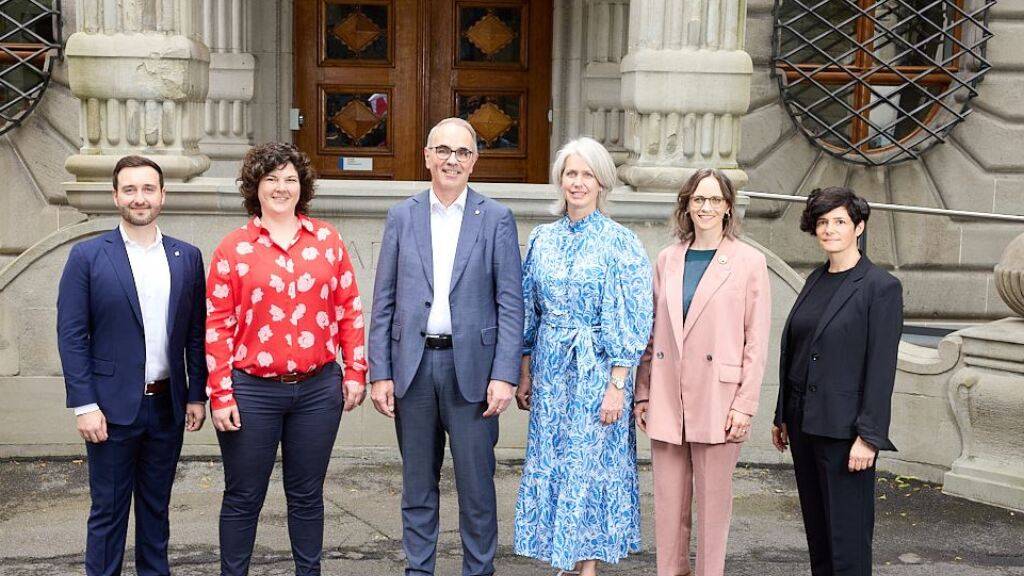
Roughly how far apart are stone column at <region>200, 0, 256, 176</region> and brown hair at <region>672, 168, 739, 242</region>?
17.3ft

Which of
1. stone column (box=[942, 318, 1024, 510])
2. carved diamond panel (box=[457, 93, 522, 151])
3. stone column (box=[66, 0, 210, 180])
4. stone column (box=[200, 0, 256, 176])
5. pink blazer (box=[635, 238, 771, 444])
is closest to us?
pink blazer (box=[635, 238, 771, 444])

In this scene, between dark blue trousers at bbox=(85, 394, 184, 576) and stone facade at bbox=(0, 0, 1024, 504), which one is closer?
A: dark blue trousers at bbox=(85, 394, 184, 576)

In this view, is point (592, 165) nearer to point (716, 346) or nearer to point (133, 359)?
point (716, 346)

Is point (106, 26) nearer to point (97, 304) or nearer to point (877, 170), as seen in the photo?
point (97, 304)

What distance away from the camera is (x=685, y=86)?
25.8 ft

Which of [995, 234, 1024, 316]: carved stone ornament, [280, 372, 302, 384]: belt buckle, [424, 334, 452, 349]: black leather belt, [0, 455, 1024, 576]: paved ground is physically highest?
[995, 234, 1024, 316]: carved stone ornament

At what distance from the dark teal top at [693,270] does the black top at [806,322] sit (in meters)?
0.43

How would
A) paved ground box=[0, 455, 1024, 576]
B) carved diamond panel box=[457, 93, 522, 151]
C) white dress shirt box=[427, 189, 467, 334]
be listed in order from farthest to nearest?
carved diamond panel box=[457, 93, 522, 151] < paved ground box=[0, 455, 1024, 576] < white dress shirt box=[427, 189, 467, 334]

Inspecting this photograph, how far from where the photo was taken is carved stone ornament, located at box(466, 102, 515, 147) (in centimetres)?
1059

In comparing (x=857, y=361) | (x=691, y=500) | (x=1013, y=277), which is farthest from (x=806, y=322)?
(x=1013, y=277)

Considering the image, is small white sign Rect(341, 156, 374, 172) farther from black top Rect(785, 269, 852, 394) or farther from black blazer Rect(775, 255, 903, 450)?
black blazer Rect(775, 255, 903, 450)

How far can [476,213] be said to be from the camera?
17.5 ft

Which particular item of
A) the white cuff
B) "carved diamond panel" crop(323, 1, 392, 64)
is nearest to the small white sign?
"carved diamond panel" crop(323, 1, 392, 64)

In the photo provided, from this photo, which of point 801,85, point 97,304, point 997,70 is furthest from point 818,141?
point 97,304
